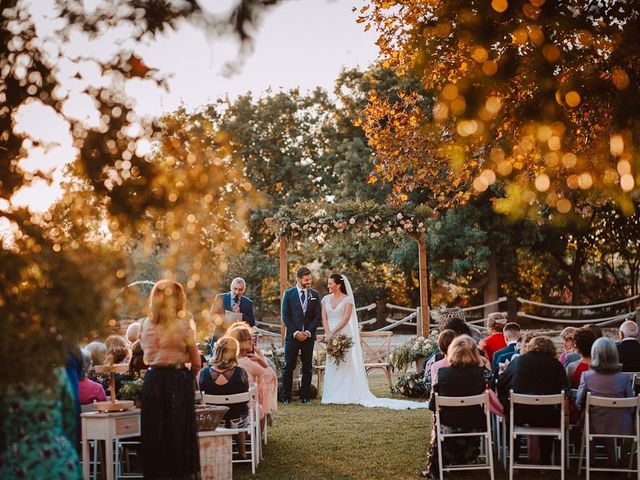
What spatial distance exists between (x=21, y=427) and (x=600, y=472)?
216 inches

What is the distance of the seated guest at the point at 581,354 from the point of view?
317 inches

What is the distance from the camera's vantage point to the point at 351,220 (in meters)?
16.1

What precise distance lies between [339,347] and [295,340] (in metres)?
0.67

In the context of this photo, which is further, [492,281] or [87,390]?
[492,281]

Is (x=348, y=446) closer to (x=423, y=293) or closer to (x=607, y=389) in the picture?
(x=607, y=389)

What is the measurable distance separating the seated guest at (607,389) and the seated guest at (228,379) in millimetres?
3100

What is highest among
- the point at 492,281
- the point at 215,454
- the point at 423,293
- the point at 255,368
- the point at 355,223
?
the point at 355,223

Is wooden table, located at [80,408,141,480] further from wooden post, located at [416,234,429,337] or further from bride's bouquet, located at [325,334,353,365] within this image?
wooden post, located at [416,234,429,337]

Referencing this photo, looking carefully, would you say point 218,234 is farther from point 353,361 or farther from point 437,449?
point 353,361

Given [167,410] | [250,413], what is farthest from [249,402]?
[167,410]

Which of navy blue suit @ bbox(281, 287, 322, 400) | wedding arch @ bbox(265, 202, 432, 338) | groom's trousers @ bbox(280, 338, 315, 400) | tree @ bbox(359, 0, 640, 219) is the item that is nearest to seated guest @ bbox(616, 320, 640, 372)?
tree @ bbox(359, 0, 640, 219)

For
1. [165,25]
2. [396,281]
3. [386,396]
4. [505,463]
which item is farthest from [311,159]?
[165,25]

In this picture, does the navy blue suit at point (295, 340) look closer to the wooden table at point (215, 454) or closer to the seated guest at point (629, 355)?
the seated guest at point (629, 355)

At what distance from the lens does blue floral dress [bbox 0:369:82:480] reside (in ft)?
13.6
